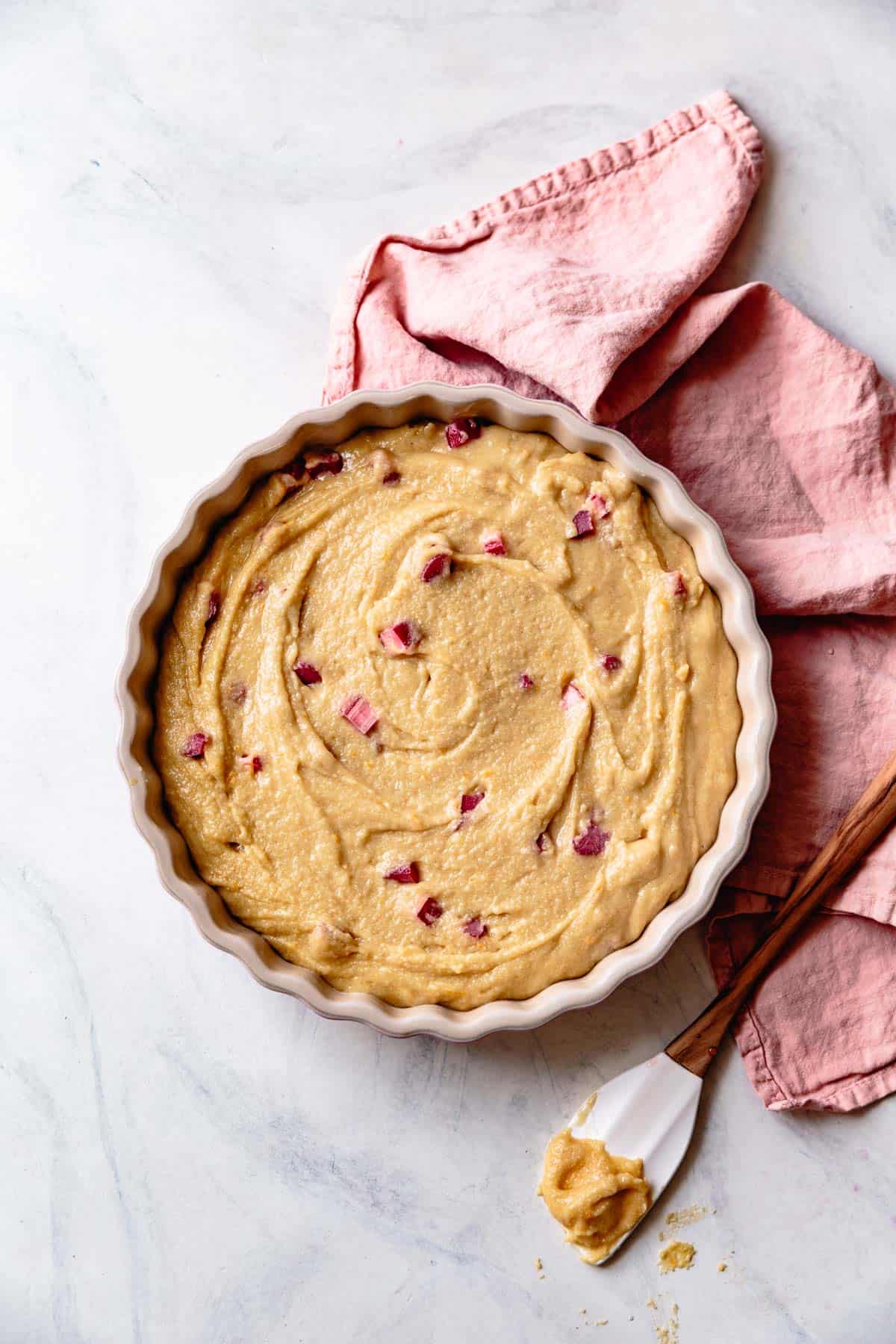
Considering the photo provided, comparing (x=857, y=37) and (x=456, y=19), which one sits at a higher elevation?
(x=456, y=19)

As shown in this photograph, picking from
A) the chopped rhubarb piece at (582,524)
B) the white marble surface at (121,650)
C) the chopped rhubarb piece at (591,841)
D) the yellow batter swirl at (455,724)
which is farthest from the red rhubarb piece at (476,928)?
the chopped rhubarb piece at (582,524)

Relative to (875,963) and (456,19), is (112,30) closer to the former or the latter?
(456,19)

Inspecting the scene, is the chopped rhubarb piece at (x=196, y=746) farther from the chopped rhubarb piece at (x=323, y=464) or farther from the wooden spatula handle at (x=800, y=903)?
the wooden spatula handle at (x=800, y=903)

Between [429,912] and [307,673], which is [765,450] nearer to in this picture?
[307,673]

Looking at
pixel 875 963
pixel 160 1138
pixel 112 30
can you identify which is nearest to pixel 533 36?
pixel 112 30

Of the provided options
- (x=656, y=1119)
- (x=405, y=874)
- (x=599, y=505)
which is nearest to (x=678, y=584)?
(x=599, y=505)

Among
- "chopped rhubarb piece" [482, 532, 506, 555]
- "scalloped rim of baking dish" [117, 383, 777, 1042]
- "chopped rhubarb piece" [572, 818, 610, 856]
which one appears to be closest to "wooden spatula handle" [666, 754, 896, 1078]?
"scalloped rim of baking dish" [117, 383, 777, 1042]

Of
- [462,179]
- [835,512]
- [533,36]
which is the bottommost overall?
[835,512]

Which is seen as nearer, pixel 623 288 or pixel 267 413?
pixel 623 288
